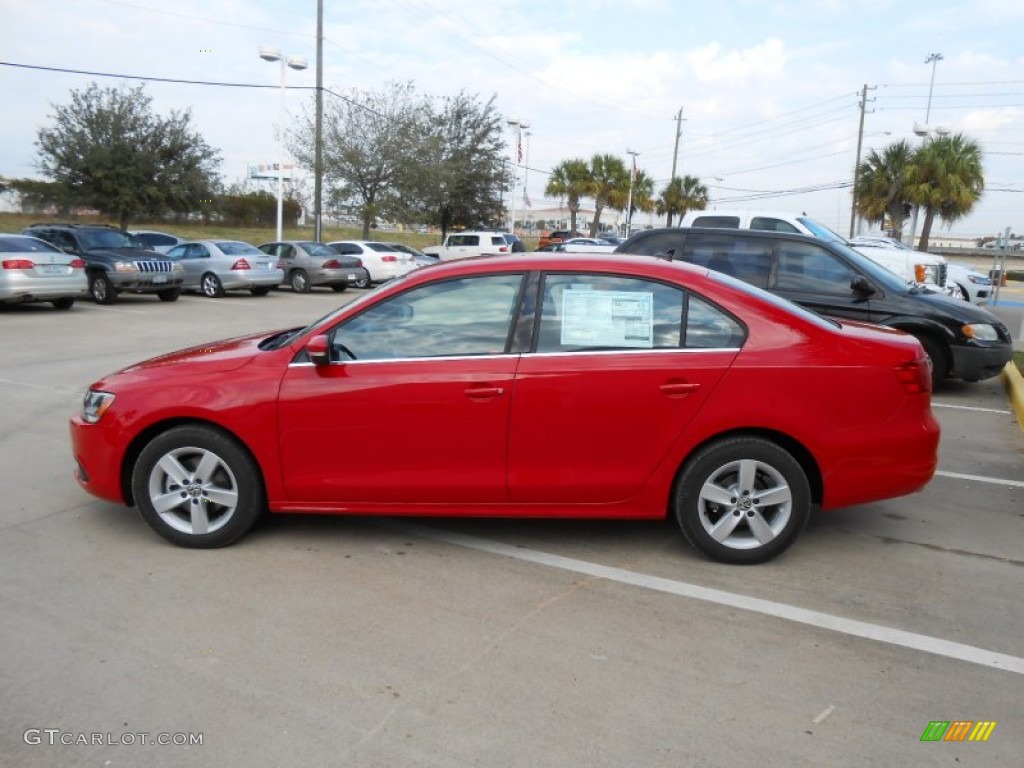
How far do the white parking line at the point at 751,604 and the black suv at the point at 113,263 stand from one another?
1469 cm

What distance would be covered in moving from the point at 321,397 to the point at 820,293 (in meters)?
6.22

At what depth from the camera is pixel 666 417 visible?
4309mm

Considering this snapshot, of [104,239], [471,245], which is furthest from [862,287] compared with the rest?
[471,245]

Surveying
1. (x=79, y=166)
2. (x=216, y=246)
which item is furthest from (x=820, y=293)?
(x=79, y=166)

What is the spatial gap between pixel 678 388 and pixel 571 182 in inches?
2052

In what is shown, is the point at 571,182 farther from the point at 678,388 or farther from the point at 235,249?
the point at 678,388

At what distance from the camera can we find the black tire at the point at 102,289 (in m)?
17.4

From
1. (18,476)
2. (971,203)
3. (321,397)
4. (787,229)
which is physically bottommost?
(18,476)

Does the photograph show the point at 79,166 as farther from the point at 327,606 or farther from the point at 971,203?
the point at 971,203

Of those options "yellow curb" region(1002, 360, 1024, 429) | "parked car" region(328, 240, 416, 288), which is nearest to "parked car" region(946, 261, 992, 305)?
"yellow curb" region(1002, 360, 1024, 429)

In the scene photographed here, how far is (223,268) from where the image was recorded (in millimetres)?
20172

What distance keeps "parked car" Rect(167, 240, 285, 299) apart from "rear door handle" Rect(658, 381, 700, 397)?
17.6 metres

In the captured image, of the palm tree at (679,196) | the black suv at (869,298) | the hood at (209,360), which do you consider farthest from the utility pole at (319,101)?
the palm tree at (679,196)

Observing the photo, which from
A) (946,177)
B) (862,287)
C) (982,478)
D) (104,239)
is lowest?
(982,478)
